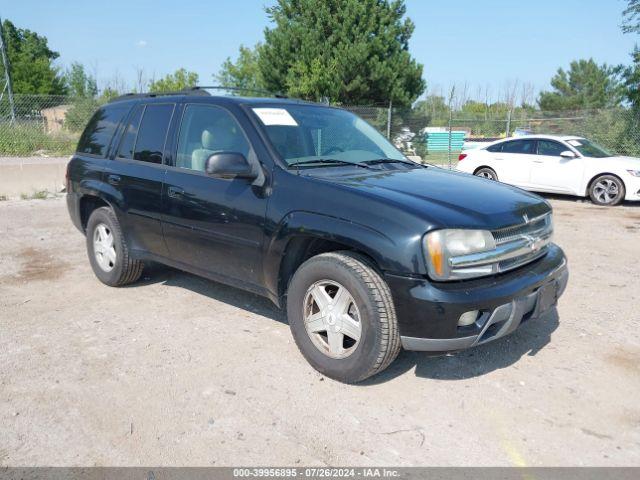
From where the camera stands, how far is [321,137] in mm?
4195

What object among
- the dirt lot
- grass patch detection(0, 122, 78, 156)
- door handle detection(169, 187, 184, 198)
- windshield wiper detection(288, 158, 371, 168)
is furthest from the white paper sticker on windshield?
grass patch detection(0, 122, 78, 156)

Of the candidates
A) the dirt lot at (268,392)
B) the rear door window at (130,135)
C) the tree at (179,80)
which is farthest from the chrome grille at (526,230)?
the tree at (179,80)

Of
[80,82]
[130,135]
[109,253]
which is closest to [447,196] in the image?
[130,135]

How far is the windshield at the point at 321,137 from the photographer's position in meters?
3.90

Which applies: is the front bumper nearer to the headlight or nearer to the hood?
the headlight

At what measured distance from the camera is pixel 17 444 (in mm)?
2775

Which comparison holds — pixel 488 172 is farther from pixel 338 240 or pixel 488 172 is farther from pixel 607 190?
pixel 338 240

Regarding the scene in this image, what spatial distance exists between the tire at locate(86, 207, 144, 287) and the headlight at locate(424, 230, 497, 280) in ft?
10.3

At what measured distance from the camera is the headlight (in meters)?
2.95

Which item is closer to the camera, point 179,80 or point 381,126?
point 381,126

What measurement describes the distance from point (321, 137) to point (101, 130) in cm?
245

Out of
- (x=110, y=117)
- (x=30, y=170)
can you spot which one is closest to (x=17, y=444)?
(x=110, y=117)

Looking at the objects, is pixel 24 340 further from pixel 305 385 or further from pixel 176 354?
pixel 305 385

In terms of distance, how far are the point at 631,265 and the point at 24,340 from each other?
620 centimetres
